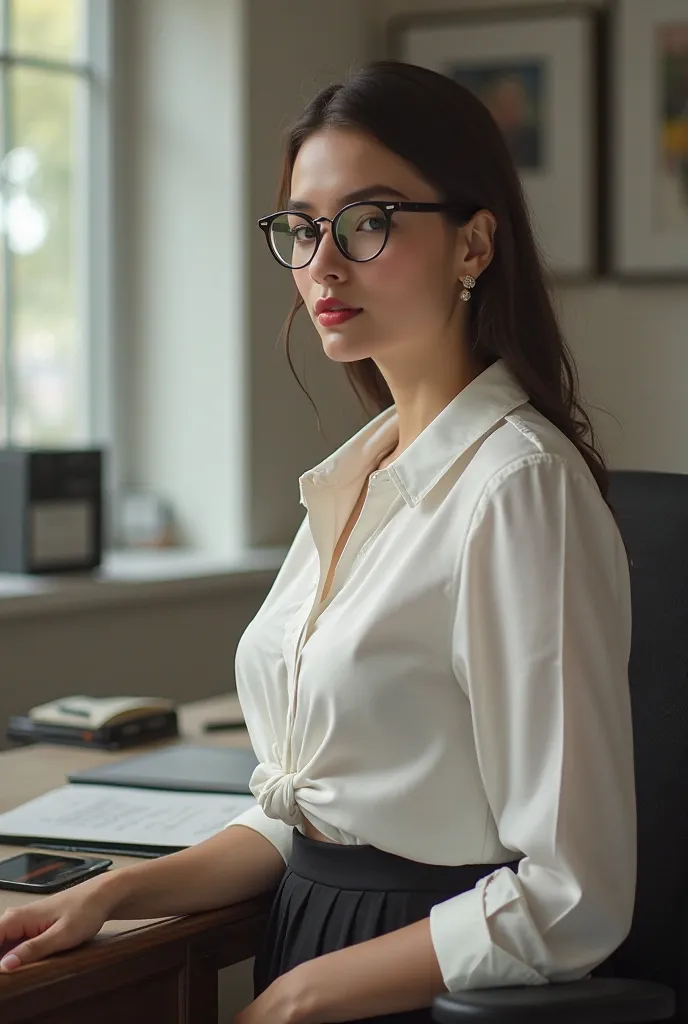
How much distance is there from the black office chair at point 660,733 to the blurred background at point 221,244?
1.66m

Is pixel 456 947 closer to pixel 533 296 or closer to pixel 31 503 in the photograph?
pixel 533 296

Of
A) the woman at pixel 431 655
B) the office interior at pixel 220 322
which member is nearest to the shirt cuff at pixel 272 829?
the woman at pixel 431 655

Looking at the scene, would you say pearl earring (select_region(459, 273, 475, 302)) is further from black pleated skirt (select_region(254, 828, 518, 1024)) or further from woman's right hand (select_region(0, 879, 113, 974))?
woman's right hand (select_region(0, 879, 113, 974))

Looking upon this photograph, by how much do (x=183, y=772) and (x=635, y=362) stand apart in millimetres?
1859

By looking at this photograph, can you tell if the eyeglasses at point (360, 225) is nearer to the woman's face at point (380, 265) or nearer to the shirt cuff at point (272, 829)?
the woman's face at point (380, 265)

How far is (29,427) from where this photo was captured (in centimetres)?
322

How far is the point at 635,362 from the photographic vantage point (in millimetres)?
3314

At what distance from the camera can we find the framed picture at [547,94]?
3244mm

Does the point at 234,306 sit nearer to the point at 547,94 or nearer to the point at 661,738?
the point at 547,94

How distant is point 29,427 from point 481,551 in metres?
2.21

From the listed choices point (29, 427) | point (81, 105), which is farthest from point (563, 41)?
point (29, 427)

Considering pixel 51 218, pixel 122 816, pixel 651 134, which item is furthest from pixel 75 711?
pixel 651 134

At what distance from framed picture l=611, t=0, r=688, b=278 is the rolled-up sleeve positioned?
2163 mm

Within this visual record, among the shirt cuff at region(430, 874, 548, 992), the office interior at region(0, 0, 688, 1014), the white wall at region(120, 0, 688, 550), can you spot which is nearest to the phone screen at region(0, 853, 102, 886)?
the shirt cuff at region(430, 874, 548, 992)
